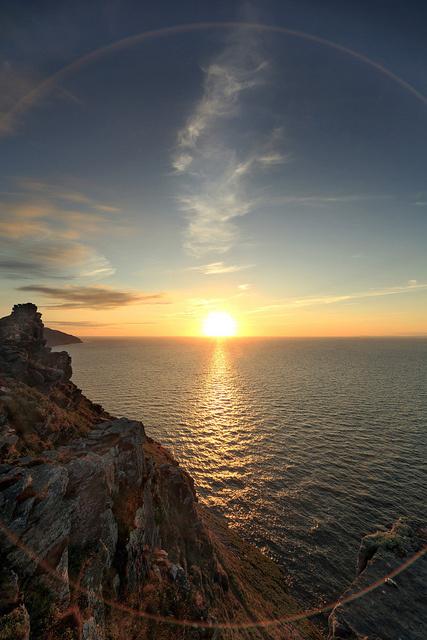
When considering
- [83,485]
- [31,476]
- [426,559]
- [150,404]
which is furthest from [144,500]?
[150,404]

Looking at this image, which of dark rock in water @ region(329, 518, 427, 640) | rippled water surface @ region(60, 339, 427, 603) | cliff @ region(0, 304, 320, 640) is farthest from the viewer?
rippled water surface @ region(60, 339, 427, 603)

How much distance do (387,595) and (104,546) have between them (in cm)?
2216

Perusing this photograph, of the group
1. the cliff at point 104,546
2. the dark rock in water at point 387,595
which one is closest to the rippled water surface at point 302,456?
the cliff at point 104,546

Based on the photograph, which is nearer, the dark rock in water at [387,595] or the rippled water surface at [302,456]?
the dark rock in water at [387,595]

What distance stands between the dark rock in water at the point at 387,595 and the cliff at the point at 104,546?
→ 19.7 ft

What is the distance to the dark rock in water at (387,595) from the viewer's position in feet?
64.8

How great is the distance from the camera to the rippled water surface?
34.1 m

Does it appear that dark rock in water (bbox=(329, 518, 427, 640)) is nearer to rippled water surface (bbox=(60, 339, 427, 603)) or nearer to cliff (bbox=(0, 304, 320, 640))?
cliff (bbox=(0, 304, 320, 640))

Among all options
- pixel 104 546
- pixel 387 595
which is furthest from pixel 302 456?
pixel 104 546

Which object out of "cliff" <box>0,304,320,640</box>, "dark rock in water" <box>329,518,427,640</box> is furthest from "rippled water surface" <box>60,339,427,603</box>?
"dark rock in water" <box>329,518,427,640</box>

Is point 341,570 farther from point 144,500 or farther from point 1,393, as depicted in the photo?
point 1,393

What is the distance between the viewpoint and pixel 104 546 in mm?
16453

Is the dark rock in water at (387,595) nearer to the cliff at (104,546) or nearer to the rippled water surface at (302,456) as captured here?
the cliff at (104,546)

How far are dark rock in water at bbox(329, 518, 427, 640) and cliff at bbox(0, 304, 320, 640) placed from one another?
236 inches
